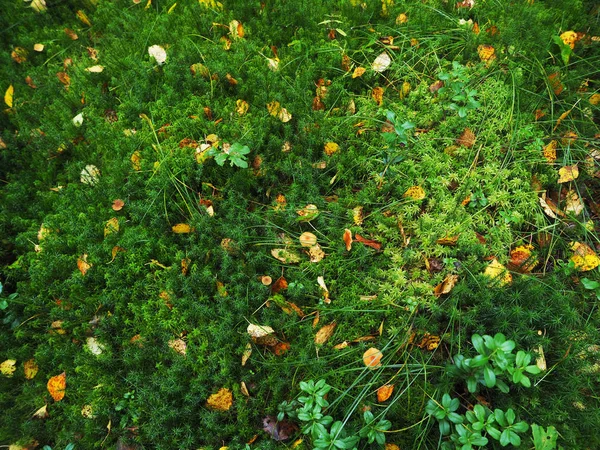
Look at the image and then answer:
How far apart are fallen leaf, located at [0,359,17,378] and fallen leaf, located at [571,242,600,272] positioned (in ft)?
11.9

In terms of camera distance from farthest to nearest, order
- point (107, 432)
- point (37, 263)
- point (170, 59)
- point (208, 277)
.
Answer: point (170, 59), point (37, 263), point (208, 277), point (107, 432)

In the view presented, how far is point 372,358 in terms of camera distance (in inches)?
91.6

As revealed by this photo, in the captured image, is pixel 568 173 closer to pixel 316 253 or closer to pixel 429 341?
pixel 429 341

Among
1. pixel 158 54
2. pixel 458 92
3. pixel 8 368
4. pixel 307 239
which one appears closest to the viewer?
pixel 8 368

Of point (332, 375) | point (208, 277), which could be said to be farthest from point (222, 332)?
point (332, 375)

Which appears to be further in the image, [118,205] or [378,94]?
[378,94]

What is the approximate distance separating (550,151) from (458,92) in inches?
31.3

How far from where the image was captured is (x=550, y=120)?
3.02m

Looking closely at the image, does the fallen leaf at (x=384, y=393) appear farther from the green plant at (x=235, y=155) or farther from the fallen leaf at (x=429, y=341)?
the green plant at (x=235, y=155)

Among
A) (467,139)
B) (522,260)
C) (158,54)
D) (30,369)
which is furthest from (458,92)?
(30,369)

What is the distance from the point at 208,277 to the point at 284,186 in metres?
0.89

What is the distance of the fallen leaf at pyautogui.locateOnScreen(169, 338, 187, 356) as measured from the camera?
246cm

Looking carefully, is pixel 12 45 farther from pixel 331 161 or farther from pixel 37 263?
pixel 331 161

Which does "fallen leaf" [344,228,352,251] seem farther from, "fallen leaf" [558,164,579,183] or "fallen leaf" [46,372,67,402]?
"fallen leaf" [46,372,67,402]
